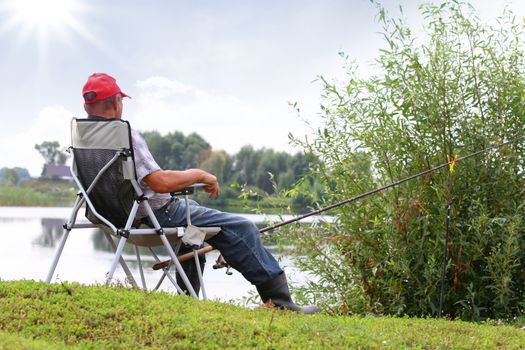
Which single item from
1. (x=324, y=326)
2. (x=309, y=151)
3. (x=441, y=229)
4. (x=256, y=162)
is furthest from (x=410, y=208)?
(x=256, y=162)

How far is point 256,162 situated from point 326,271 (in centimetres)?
2355

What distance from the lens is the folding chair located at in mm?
4312

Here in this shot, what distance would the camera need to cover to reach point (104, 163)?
443 cm

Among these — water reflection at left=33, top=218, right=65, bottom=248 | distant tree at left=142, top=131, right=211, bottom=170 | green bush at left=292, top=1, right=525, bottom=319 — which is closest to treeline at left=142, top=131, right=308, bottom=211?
distant tree at left=142, top=131, right=211, bottom=170

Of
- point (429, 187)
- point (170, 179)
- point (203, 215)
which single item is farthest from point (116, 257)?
point (429, 187)

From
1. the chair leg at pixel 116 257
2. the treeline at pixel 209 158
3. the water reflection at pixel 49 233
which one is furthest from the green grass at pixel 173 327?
the treeline at pixel 209 158

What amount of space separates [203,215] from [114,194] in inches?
22.9

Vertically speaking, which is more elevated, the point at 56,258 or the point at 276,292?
the point at 56,258

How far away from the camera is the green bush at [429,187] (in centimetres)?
581

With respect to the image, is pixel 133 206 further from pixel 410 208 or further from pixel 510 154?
pixel 510 154

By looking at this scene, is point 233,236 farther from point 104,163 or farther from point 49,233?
point 49,233

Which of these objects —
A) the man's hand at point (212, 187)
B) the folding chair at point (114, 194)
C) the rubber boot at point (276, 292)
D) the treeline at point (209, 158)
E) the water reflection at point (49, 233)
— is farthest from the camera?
the treeline at point (209, 158)

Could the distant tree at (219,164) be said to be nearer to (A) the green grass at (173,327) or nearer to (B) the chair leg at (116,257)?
(B) the chair leg at (116,257)

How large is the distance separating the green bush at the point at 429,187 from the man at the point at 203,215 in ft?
→ 4.85
